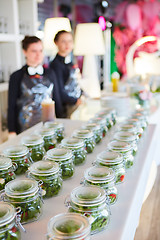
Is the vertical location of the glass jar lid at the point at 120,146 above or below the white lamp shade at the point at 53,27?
below

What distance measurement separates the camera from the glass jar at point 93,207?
2.55 ft

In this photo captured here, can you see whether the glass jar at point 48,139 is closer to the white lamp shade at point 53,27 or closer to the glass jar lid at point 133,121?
the glass jar lid at point 133,121

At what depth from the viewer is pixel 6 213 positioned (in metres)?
0.73

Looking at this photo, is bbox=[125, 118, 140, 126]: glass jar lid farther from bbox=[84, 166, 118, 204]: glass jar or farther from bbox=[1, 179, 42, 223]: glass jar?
bbox=[1, 179, 42, 223]: glass jar

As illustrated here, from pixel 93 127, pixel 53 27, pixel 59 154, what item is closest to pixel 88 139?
pixel 93 127

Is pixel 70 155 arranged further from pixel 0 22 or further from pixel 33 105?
pixel 0 22

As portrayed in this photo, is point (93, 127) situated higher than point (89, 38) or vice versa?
point (89, 38)

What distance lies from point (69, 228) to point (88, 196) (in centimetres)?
13

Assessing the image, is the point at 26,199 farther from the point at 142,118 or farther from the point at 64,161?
the point at 142,118

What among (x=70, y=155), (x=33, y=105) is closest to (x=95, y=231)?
(x=70, y=155)

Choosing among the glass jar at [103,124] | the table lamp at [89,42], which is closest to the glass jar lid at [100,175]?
the glass jar at [103,124]

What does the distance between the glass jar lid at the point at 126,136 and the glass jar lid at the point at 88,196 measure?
445 millimetres

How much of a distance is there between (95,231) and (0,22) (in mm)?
2597

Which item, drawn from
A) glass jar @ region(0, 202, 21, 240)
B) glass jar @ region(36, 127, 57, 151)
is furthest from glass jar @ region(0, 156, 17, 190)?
glass jar @ region(36, 127, 57, 151)
